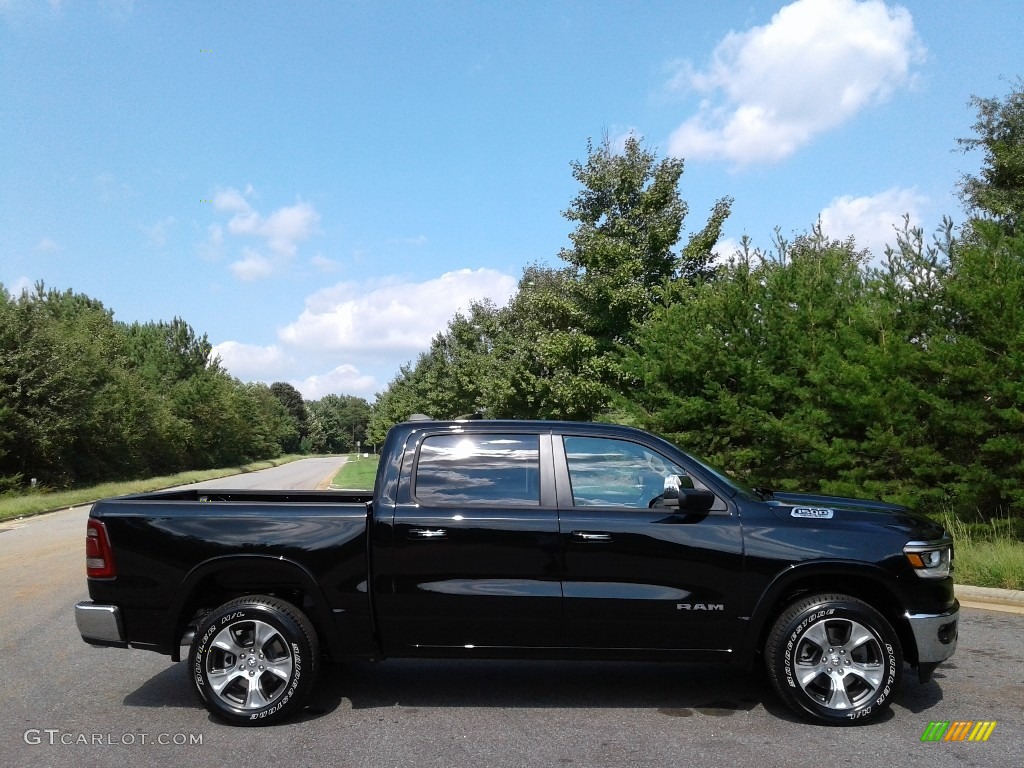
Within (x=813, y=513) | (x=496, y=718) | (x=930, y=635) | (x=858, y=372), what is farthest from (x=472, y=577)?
(x=858, y=372)

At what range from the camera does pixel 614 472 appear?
5203mm

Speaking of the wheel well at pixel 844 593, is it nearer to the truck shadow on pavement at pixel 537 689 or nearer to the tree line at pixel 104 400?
the truck shadow on pavement at pixel 537 689

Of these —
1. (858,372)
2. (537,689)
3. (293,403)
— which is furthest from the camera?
(293,403)

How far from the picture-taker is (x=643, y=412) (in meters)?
15.3

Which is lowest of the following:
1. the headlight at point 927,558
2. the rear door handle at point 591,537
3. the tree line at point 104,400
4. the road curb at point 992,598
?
the road curb at point 992,598

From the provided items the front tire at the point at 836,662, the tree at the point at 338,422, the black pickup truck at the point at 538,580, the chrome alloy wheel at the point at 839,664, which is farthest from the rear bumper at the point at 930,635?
the tree at the point at 338,422

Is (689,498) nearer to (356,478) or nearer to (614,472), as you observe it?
(614,472)

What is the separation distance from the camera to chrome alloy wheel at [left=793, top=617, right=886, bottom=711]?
15.7ft

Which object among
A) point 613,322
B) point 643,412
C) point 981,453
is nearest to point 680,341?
point 643,412

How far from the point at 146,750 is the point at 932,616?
15.1ft

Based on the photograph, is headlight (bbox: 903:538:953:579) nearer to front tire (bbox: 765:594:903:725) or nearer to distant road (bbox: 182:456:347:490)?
front tire (bbox: 765:594:903:725)

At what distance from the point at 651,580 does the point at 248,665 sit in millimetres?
2522

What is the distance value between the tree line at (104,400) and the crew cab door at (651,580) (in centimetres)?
3171

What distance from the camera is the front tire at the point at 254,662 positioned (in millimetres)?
4906
